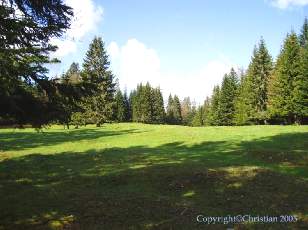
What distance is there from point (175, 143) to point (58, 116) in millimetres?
20234

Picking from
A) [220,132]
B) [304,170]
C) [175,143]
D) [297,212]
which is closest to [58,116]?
[297,212]

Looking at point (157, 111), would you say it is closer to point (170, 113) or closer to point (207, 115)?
point (207, 115)

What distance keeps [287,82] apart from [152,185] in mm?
48559

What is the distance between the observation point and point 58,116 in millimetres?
11906

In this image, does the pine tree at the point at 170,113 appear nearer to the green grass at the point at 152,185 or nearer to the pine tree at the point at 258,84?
the pine tree at the point at 258,84

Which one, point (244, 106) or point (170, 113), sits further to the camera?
point (170, 113)

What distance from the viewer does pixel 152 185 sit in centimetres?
1695

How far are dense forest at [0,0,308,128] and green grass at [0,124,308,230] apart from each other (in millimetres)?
3407

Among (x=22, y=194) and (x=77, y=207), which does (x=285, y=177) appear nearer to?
(x=77, y=207)

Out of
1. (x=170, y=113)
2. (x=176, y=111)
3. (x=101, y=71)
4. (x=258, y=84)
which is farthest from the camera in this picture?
(x=176, y=111)

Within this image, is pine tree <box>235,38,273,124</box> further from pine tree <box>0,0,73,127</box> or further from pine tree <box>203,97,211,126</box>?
pine tree <box>0,0,73,127</box>

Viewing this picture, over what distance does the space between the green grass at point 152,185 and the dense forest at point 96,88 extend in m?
3.41

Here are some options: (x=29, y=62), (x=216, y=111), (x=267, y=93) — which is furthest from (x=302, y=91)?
(x=29, y=62)

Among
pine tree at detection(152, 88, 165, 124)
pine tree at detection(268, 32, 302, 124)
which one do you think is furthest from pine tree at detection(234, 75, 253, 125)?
pine tree at detection(152, 88, 165, 124)
